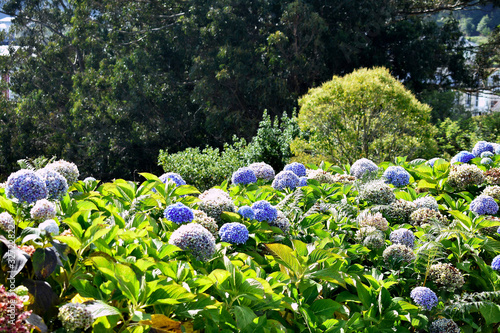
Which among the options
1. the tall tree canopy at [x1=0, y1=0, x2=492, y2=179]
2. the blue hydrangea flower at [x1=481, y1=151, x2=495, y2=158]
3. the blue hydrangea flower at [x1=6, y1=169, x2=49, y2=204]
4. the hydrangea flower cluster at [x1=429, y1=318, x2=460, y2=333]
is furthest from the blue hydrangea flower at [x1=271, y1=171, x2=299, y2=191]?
the tall tree canopy at [x1=0, y1=0, x2=492, y2=179]

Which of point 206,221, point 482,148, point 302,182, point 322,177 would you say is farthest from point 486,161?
point 206,221

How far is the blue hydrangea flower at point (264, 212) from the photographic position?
2527mm

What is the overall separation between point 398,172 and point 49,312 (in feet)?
8.90

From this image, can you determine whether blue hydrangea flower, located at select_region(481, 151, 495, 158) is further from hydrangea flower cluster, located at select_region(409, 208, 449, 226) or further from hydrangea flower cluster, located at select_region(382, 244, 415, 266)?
hydrangea flower cluster, located at select_region(382, 244, 415, 266)

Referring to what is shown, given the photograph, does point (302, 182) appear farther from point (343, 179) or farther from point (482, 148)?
point (482, 148)

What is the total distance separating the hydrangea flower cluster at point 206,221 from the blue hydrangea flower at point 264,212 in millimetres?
256

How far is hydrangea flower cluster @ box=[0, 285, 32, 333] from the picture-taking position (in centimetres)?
132

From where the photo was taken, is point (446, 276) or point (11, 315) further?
point (446, 276)

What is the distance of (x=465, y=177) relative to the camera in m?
3.52

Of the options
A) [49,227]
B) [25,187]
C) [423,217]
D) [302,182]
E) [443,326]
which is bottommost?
[443,326]

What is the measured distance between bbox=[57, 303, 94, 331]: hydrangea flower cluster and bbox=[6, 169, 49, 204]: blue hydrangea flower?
0.64 meters

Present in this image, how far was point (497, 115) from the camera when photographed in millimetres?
15836

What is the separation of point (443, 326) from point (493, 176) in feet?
6.21

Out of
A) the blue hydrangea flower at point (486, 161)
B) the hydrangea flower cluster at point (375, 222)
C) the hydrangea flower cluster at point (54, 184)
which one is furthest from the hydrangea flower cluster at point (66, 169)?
the blue hydrangea flower at point (486, 161)
